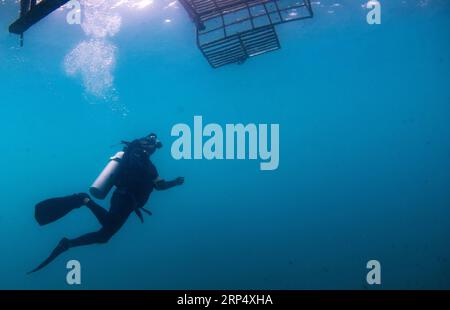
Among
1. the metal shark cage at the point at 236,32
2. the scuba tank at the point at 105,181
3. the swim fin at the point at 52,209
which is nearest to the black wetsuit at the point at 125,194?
the scuba tank at the point at 105,181

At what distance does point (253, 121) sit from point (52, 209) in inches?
642

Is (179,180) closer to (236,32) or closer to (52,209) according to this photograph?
(52,209)

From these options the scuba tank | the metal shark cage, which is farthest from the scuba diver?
the metal shark cage

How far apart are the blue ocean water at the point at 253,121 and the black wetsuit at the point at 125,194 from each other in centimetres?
→ 726

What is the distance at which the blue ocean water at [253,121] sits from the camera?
39.4 feet

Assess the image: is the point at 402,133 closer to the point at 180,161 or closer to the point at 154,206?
the point at 180,161

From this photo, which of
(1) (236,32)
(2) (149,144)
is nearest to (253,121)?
(2) (149,144)

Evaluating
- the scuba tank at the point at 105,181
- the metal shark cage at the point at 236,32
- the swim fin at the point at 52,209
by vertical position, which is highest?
the metal shark cage at the point at 236,32

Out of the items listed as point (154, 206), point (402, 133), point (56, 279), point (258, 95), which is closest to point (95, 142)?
point (154, 206)

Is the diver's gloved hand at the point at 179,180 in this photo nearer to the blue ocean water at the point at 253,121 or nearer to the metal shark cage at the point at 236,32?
the metal shark cage at the point at 236,32

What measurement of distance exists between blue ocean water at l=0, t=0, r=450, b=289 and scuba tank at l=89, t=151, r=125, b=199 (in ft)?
23.6

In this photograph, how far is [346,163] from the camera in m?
21.7

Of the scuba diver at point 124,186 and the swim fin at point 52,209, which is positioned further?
the scuba diver at point 124,186
